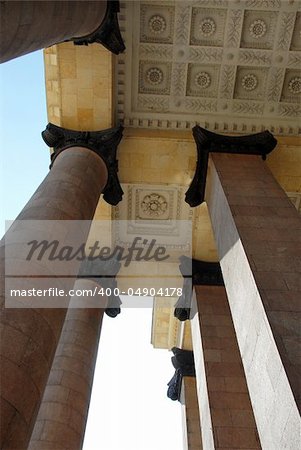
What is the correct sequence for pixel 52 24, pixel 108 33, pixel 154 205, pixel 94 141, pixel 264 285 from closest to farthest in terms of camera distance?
pixel 264 285, pixel 52 24, pixel 108 33, pixel 94 141, pixel 154 205

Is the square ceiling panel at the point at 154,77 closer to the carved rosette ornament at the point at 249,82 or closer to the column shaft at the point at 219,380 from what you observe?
the carved rosette ornament at the point at 249,82

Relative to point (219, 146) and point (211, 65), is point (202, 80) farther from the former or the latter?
point (219, 146)

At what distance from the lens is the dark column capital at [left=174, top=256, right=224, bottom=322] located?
54.3ft

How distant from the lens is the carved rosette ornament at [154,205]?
16141mm

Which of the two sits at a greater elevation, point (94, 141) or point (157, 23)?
point (157, 23)

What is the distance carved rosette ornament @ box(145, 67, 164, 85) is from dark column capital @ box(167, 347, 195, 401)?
11.8 m

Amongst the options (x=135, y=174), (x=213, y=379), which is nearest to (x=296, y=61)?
(x=135, y=174)

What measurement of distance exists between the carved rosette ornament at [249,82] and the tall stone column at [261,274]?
1.98 m

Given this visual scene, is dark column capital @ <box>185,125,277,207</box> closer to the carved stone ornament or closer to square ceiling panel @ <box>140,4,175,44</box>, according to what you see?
square ceiling panel @ <box>140,4,175,44</box>

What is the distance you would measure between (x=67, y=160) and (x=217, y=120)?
5.36 metres

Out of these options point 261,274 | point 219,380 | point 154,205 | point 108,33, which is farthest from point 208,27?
point 219,380

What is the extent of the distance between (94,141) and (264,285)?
7.58m

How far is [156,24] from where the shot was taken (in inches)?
511

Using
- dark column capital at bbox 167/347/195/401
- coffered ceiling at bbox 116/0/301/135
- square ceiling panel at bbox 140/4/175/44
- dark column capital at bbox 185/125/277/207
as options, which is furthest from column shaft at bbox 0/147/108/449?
dark column capital at bbox 167/347/195/401
